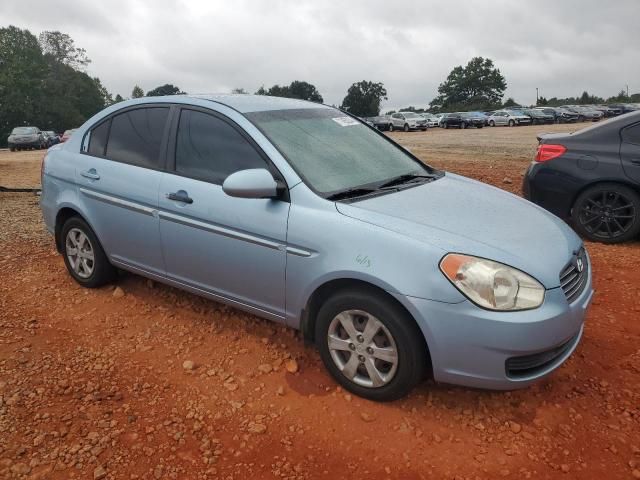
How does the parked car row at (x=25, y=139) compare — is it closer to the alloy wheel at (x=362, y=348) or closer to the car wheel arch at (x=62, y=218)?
the car wheel arch at (x=62, y=218)

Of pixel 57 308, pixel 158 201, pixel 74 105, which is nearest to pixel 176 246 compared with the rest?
pixel 158 201

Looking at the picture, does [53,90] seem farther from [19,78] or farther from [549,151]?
[549,151]

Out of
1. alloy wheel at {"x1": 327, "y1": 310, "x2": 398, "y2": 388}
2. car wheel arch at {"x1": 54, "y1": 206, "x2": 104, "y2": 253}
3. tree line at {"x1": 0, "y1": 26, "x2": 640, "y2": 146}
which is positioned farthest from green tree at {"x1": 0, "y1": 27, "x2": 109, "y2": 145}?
alloy wheel at {"x1": 327, "y1": 310, "x2": 398, "y2": 388}

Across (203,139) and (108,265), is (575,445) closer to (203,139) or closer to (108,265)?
(203,139)

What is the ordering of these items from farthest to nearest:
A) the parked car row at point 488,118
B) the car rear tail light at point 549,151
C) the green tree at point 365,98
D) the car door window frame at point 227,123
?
the green tree at point 365,98
the parked car row at point 488,118
the car rear tail light at point 549,151
the car door window frame at point 227,123

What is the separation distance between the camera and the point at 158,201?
3668mm

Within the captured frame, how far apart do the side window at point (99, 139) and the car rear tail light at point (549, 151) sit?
456 centimetres

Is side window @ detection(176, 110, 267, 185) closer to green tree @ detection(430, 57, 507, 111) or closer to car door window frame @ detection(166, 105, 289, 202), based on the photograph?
Result: car door window frame @ detection(166, 105, 289, 202)

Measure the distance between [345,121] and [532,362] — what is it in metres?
2.20

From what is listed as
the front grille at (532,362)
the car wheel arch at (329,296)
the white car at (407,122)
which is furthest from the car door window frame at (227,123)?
the white car at (407,122)

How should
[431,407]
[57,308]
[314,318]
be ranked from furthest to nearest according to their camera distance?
1. [57,308]
2. [314,318]
3. [431,407]

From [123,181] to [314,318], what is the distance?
1.85 meters

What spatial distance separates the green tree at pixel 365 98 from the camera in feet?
252

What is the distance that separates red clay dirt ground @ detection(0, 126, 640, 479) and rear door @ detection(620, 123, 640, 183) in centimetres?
203
